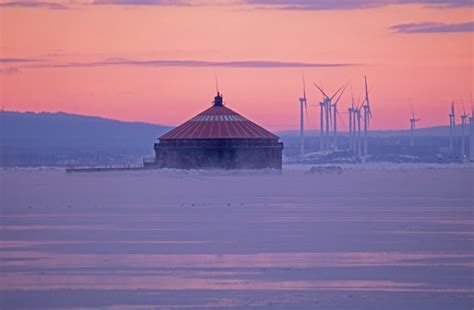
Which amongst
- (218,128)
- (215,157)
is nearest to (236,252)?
(215,157)

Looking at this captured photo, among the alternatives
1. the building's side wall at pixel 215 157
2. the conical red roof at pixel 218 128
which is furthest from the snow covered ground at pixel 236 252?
the conical red roof at pixel 218 128

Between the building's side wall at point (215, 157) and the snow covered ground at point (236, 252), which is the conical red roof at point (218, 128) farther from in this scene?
the snow covered ground at point (236, 252)

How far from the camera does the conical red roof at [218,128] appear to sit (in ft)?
241

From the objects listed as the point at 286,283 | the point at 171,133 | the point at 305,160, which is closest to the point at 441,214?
the point at 286,283

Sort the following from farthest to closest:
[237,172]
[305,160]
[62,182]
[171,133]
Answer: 1. [305,160]
2. [171,133]
3. [237,172]
4. [62,182]

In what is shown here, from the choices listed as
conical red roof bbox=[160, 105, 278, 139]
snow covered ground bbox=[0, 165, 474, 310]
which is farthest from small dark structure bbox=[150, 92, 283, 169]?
snow covered ground bbox=[0, 165, 474, 310]

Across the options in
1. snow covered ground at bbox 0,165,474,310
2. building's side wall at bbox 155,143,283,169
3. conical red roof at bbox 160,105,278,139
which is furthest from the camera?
conical red roof at bbox 160,105,278,139

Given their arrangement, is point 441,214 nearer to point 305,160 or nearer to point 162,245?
point 162,245

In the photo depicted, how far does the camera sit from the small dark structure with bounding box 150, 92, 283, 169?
72688mm

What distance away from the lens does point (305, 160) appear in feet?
400

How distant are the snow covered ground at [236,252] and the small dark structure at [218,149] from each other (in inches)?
1198

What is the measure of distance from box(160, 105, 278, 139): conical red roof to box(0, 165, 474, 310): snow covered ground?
102 feet

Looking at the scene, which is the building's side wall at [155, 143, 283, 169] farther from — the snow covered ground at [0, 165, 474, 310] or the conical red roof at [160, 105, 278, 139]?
the snow covered ground at [0, 165, 474, 310]

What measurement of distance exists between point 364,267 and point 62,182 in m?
36.2
